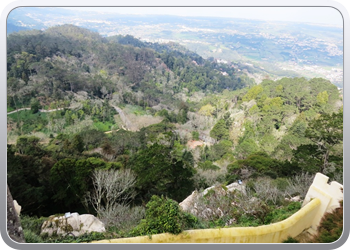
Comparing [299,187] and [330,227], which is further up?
[330,227]

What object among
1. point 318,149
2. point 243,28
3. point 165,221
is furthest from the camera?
point 318,149

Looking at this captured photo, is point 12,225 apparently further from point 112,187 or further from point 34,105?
point 34,105

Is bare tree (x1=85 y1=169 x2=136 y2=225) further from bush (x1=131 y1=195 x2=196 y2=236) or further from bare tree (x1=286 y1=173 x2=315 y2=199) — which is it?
bare tree (x1=286 y1=173 x2=315 y2=199)

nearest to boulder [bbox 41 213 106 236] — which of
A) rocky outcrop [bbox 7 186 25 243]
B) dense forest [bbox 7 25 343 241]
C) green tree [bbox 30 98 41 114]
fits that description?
dense forest [bbox 7 25 343 241]

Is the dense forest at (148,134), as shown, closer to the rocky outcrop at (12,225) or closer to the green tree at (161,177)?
the green tree at (161,177)

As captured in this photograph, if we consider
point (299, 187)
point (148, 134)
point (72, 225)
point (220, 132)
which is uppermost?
point (299, 187)

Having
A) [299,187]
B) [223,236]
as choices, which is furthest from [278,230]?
[299,187]
